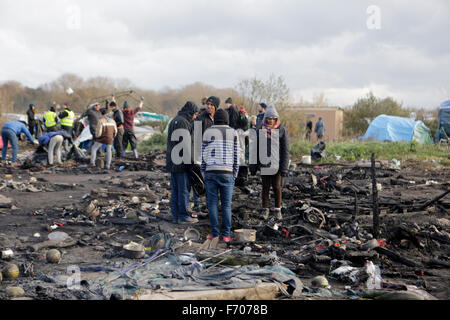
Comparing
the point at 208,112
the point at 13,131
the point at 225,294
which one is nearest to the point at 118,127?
the point at 13,131

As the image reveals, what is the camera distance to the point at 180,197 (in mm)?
7125

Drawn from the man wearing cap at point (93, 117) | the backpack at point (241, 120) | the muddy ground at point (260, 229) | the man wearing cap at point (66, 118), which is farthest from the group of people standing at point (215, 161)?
the man wearing cap at point (66, 118)

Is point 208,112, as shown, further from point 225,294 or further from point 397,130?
point 397,130

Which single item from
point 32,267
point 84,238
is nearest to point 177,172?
point 84,238

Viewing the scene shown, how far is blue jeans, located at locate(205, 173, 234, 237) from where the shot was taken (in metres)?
6.05

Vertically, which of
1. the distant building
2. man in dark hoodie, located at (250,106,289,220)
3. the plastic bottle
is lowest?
the plastic bottle

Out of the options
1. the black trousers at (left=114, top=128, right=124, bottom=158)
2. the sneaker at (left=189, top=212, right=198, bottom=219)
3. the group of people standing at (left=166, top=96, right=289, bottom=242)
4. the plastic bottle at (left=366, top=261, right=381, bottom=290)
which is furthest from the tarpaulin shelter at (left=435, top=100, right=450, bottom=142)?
the plastic bottle at (left=366, top=261, right=381, bottom=290)

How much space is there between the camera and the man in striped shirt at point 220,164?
604 cm

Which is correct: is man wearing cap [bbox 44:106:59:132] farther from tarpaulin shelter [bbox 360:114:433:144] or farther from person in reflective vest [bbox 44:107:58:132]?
tarpaulin shelter [bbox 360:114:433:144]

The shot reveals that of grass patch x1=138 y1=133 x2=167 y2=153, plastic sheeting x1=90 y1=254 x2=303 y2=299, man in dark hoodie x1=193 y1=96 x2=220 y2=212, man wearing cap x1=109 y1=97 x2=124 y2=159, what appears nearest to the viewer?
plastic sheeting x1=90 y1=254 x2=303 y2=299

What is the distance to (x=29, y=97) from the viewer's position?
5469 centimetres

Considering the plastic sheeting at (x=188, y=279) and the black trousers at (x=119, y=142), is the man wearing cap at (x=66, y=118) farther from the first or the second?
the plastic sheeting at (x=188, y=279)

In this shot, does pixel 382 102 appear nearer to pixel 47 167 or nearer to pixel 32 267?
pixel 47 167

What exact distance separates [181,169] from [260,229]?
5.32ft
